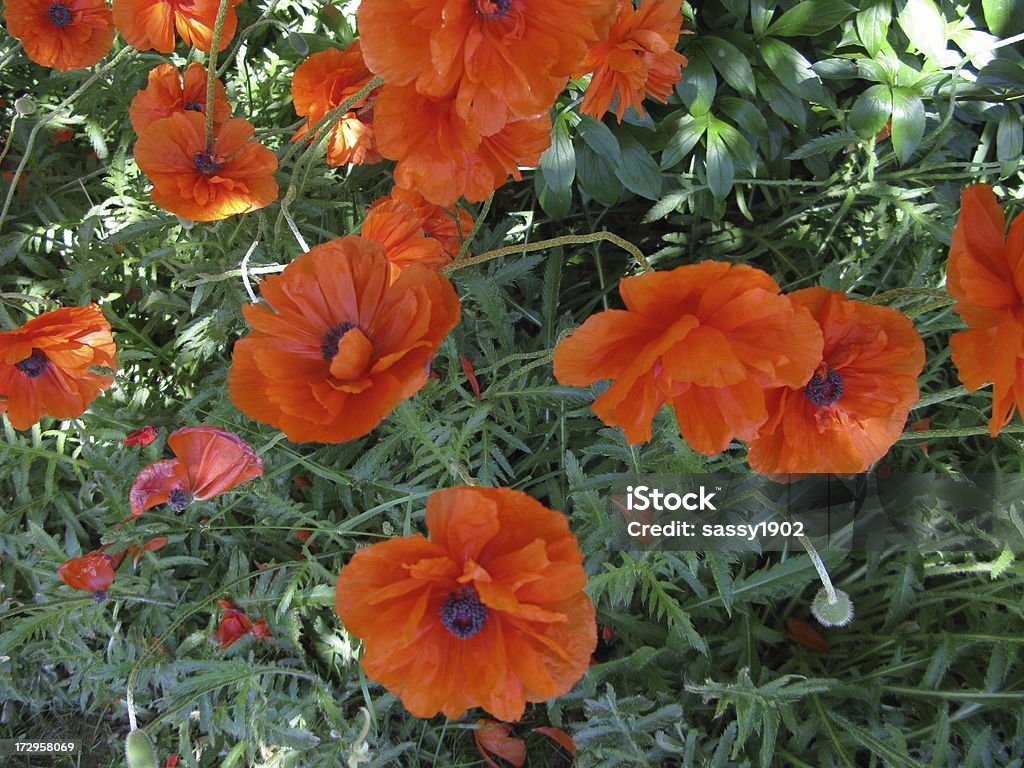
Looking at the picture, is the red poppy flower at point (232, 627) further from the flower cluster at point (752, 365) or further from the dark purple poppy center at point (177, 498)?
the flower cluster at point (752, 365)

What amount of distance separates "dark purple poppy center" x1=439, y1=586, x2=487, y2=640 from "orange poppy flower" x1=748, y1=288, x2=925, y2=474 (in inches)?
16.8

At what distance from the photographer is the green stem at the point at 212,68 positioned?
1.13 m

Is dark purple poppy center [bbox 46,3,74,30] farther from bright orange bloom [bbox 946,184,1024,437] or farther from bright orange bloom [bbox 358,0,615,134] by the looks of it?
bright orange bloom [bbox 946,184,1024,437]

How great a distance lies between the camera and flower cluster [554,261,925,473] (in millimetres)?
864

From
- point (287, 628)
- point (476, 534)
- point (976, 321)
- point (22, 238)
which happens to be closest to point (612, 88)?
point (976, 321)

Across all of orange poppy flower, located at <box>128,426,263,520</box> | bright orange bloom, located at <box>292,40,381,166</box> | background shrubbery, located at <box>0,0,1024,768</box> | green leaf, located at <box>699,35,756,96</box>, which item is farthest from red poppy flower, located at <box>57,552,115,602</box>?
green leaf, located at <box>699,35,756,96</box>

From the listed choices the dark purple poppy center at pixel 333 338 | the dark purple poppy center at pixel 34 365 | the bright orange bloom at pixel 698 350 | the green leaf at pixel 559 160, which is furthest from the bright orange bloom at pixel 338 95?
the bright orange bloom at pixel 698 350

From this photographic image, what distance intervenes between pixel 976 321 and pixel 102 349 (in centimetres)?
144

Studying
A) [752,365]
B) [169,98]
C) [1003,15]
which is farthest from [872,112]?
[169,98]

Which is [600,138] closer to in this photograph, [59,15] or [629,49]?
[629,49]

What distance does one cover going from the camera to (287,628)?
1.65m

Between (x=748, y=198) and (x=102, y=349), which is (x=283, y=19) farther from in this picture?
(x=748, y=198)

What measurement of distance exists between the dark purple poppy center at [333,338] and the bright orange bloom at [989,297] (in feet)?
2.54

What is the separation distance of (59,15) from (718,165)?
1.50 meters
